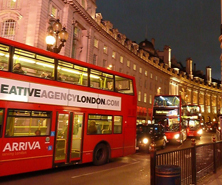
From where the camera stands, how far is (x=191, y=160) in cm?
732

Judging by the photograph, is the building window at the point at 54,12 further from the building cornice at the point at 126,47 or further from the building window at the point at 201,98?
the building window at the point at 201,98

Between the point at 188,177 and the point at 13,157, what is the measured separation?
5775 mm

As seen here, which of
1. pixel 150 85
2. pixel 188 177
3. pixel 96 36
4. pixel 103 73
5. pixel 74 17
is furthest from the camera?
pixel 150 85

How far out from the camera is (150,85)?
57156mm

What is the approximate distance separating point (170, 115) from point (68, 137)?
50.5ft

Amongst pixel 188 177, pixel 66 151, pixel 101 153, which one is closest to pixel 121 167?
pixel 101 153

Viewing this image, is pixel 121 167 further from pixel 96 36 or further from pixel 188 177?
pixel 96 36

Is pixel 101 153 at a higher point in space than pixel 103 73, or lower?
lower

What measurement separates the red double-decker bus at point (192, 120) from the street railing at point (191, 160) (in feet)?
74.9

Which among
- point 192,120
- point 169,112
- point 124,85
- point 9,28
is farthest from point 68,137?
point 192,120

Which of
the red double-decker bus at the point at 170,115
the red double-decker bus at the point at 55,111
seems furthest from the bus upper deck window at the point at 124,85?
the red double-decker bus at the point at 170,115

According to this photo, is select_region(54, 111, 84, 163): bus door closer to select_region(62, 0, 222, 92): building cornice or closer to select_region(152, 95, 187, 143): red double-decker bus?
select_region(152, 95, 187, 143): red double-decker bus

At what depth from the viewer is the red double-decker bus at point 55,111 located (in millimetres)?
8164

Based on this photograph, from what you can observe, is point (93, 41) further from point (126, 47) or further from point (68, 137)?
point (68, 137)
